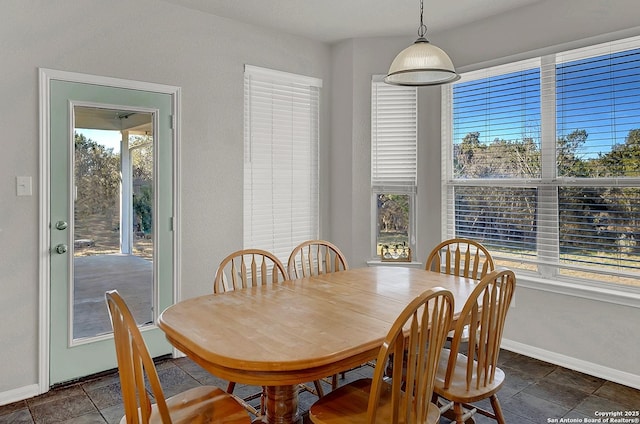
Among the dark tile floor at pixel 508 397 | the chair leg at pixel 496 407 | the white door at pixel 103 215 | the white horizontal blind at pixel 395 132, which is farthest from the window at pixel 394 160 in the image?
the chair leg at pixel 496 407

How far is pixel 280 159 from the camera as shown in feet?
13.4

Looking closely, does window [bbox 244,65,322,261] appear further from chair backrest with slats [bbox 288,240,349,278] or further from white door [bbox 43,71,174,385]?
white door [bbox 43,71,174,385]

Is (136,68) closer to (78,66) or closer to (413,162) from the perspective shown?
(78,66)

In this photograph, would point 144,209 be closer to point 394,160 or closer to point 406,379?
point 394,160

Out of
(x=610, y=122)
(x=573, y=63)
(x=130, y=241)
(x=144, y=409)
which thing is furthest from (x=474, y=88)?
(x=144, y=409)

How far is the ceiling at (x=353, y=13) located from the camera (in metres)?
3.31

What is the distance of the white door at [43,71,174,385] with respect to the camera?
2.88 m

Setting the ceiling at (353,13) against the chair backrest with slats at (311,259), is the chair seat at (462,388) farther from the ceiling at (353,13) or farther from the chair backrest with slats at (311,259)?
the ceiling at (353,13)

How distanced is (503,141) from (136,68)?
116 inches

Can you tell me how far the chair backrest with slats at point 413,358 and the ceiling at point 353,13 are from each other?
2.60m

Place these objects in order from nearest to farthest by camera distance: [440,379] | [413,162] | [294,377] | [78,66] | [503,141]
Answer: [294,377] → [440,379] → [78,66] → [503,141] → [413,162]

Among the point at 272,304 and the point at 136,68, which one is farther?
the point at 136,68

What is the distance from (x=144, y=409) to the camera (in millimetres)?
1497

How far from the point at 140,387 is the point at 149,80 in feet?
8.04
